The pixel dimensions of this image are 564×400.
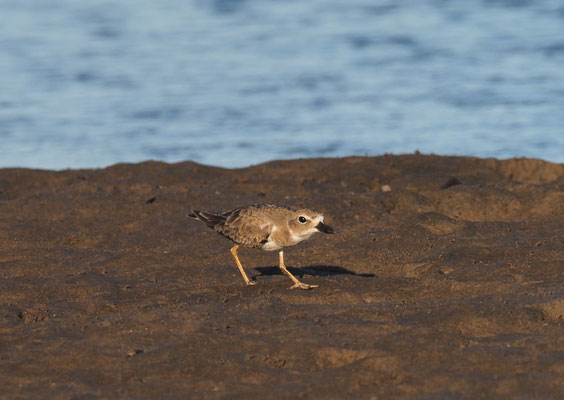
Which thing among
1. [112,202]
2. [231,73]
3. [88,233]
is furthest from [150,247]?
[231,73]

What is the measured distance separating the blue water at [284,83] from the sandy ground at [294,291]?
6394mm

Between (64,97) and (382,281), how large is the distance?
20021 mm

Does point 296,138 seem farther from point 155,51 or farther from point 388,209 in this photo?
point 155,51

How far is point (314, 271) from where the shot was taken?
10945mm

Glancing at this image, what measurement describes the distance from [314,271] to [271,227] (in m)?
1.35

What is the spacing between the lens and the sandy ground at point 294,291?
7.19 meters

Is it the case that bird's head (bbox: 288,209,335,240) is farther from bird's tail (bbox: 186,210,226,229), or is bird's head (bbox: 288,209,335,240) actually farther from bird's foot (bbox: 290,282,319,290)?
bird's tail (bbox: 186,210,226,229)

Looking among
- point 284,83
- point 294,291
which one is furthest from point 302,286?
point 284,83

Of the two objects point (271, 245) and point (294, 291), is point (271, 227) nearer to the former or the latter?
point (271, 245)

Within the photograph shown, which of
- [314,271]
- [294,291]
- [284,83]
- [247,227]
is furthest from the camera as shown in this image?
[284,83]

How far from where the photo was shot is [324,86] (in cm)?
2833

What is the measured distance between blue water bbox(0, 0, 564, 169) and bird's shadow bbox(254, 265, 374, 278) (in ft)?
33.6

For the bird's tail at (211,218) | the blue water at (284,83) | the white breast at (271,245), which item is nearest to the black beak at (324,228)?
the white breast at (271,245)

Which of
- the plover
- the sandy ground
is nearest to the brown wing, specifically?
the plover
